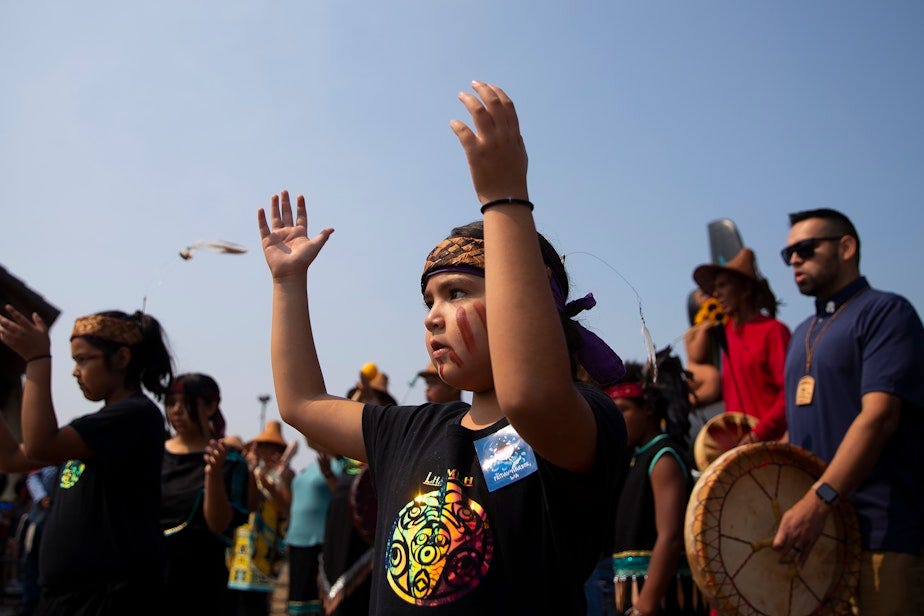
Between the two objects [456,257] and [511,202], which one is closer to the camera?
[511,202]

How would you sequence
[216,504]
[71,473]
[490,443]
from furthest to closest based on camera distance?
[216,504] < [71,473] < [490,443]

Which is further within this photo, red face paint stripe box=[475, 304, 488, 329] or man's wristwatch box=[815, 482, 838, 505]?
man's wristwatch box=[815, 482, 838, 505]

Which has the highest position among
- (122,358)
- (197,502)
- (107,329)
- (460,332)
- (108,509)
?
(107,329)

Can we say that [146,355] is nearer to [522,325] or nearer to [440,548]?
[440,548]

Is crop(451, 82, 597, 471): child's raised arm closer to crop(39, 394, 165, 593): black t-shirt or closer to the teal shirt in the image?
crop(39, 394, 165, 593): black t-shirt

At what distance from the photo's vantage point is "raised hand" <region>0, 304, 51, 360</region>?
3.96 meters

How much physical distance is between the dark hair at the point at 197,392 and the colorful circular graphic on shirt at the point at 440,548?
4203mm

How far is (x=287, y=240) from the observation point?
8.00 ft

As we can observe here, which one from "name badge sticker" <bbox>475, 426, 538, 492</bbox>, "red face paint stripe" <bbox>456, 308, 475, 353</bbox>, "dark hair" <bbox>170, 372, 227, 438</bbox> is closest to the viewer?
"name badge sticker" <bbox>475, 426, 538, 492</bbox>

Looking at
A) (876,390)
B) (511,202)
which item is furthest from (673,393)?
(511,202)

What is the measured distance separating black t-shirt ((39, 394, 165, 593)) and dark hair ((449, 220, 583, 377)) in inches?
102

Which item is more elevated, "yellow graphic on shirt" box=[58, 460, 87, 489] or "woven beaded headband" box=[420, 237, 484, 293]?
"woven beaded headband" box=[420, 237, 484, 293]

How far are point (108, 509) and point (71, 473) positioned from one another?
297 millimetres

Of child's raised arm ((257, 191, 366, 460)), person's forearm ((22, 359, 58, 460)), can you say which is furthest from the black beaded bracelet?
person's forearm ((22, 359, 58, 460))
